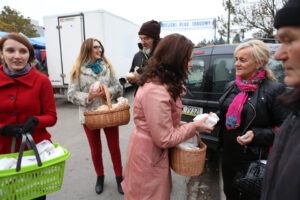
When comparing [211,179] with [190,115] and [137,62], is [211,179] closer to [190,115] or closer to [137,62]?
[190,115]

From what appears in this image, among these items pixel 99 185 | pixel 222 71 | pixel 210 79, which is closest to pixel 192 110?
pixel 210 79

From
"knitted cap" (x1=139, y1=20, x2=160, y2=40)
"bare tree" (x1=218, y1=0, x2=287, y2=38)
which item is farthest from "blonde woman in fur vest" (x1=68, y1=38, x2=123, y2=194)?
"bare tree" (x1=218, y1=0, x2=287, y2=38)

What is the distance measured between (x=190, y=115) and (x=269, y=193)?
8.48 feet

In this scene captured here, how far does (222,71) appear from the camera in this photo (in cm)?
319

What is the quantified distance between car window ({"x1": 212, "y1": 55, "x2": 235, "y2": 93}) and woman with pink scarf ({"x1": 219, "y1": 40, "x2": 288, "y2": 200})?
3.41ft

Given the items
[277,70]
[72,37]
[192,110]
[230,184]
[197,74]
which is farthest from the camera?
[72,37]

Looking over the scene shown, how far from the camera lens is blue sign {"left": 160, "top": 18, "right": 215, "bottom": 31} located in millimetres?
22391

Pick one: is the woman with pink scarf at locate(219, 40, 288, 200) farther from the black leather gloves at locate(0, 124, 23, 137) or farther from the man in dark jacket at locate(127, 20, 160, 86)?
the black leather gloves at locate(0, 124, 23, 137)

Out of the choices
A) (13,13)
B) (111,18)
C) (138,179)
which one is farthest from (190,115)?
(13,13)

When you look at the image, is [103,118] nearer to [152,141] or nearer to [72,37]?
[152,141]

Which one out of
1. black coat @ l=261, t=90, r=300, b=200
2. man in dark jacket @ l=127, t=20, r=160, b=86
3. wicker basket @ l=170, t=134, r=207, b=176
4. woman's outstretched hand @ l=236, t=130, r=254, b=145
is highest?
man in dark jacket @ l=127, t=20, r=160, b=86

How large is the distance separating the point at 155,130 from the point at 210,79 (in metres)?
2.12

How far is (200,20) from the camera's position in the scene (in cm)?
2234

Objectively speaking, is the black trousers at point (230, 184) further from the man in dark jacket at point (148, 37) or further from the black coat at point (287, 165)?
the man in dark jacket at point (148, 37)
